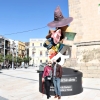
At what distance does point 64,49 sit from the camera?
8.02 metres

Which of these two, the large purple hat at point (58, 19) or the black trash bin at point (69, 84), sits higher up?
the large purple hat at point (58, 19)

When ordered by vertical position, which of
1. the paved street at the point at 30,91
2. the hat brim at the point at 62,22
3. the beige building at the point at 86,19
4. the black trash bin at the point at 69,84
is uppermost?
the beige building at the point at 86,19

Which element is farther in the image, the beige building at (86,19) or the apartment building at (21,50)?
the apartment building at (21,50)

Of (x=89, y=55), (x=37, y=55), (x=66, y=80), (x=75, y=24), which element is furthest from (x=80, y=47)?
(x=37, y=55)

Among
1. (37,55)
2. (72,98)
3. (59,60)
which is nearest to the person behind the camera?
(72,98)

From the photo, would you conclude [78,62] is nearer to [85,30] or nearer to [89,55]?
[89,55]

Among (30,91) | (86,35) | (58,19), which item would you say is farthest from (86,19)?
(30,91)

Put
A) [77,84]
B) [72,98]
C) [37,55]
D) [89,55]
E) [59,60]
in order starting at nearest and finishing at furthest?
[72,98]
[77,84]
[59,60]
[89,55]
[37,55]

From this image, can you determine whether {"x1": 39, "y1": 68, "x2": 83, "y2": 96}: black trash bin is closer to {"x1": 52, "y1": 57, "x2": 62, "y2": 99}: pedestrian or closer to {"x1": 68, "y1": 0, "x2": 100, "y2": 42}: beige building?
{"x1": 52, "y1": 57, "x2": 62, "y2": 99}: pedestrian

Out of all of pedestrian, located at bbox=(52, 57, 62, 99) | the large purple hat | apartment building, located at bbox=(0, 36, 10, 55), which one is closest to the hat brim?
the large purple hat

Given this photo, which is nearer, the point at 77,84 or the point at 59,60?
the point at 77,84

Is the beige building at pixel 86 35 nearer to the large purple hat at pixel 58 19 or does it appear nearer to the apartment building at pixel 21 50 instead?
the large purple hat at pixel 58 19

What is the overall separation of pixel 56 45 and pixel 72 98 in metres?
2.58

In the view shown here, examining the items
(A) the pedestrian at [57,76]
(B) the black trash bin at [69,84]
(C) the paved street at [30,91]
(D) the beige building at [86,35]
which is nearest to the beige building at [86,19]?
(D) the beige building at [86,35]
